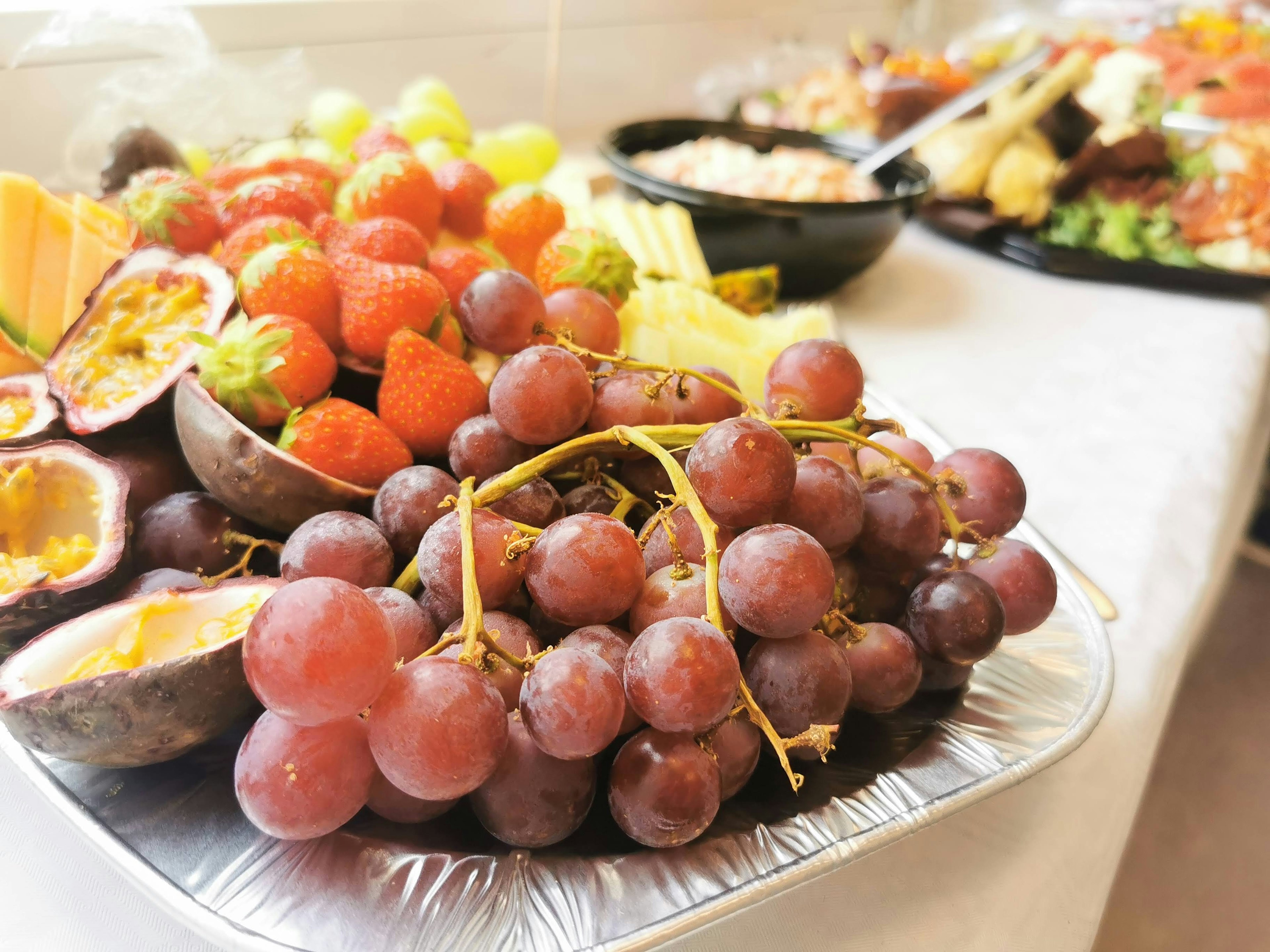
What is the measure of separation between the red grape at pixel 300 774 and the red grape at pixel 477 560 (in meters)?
0.08

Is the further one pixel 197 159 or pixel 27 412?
pixel 197 159

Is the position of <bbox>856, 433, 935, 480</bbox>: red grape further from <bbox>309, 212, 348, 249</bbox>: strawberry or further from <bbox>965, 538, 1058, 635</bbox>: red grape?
<bbox>309, 212, 348, 249</bbox>: strawberry

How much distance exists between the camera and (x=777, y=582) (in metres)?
0.39

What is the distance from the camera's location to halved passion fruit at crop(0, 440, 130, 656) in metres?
0.45

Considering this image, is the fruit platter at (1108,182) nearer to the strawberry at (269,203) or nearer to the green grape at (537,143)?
the green grape at (537,143)

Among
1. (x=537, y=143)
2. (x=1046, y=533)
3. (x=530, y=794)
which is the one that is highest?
(x=537, y=143)

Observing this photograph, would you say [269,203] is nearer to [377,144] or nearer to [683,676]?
[377,144]

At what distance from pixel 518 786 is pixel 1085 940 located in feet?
1.38

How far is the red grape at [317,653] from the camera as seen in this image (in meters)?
0.35

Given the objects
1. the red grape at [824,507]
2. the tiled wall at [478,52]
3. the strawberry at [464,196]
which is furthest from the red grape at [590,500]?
the tiled wall at [478,52]

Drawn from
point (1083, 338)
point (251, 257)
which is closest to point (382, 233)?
point (251, 257)

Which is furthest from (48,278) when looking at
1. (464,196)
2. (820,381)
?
(820,381)

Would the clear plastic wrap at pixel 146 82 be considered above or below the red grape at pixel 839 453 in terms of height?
above

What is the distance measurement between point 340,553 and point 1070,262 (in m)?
1.35
